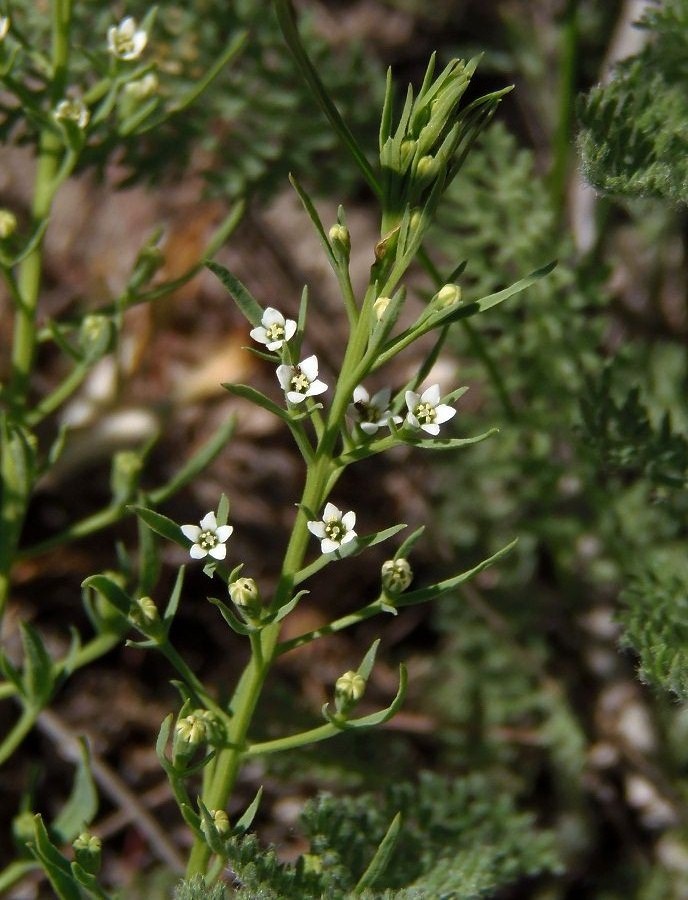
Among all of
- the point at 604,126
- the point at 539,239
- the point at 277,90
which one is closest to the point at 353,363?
the point at 604,126

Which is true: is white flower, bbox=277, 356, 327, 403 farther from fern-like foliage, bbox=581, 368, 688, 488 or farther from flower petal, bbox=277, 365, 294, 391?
fern-like foliage, bbox=581, 368, 688, 488

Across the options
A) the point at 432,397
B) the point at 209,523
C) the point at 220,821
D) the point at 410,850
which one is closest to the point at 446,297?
the point at 432,397

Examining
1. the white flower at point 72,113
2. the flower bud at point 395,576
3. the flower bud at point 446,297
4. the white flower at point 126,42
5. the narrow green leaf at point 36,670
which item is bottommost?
the narrow green leaf at point 36,670

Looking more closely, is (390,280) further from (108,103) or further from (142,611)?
(108,103)

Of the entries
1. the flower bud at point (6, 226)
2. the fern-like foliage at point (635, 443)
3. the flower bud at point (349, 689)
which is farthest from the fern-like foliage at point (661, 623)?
the flower bud at point (6, 226)

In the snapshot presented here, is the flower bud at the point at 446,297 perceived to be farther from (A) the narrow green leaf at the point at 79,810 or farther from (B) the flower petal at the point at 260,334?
(A) the narrow green leaf at the point at 79,810

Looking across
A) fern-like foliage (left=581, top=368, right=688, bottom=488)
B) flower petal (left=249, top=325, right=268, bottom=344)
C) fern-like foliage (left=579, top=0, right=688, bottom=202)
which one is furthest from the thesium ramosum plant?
fern-like foliage (left=581, top=368, right=688, bottom=488)

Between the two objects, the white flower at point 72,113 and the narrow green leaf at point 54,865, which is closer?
the narrow green leaf at point 54,865
